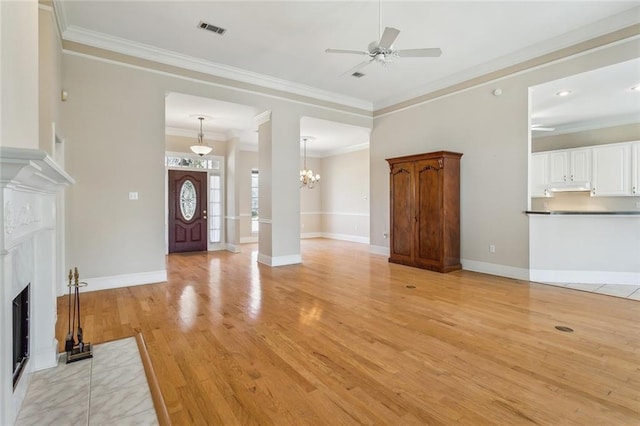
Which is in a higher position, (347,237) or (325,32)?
(325,32)

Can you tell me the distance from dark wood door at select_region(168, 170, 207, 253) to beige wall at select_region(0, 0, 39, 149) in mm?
6519

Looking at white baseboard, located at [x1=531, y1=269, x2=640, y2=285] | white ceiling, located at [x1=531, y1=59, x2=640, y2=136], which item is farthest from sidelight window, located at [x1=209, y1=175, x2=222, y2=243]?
white ceiling, located at [x1=531, y1=59, x2=640, y2=136]

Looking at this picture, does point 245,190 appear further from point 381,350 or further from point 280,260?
point 381,350

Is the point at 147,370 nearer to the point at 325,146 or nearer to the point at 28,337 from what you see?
the point at 28,337

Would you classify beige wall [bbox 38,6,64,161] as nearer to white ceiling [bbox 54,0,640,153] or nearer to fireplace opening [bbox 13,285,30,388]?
white ceiling [bbox 54,0,640,153]

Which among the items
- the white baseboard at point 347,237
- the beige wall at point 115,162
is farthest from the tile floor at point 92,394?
→ the white baseboard at point 347,237

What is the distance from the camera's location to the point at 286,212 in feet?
20.7

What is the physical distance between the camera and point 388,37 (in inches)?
128

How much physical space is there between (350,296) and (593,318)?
102 inches

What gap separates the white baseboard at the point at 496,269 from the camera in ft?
16.4

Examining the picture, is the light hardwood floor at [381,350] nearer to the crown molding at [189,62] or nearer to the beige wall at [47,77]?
the beige wall at [47,77]

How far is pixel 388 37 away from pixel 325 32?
A: 140cm

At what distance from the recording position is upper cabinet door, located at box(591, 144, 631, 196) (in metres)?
6.57

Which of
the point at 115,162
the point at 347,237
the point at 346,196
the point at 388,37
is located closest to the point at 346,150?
the point at 346,196
